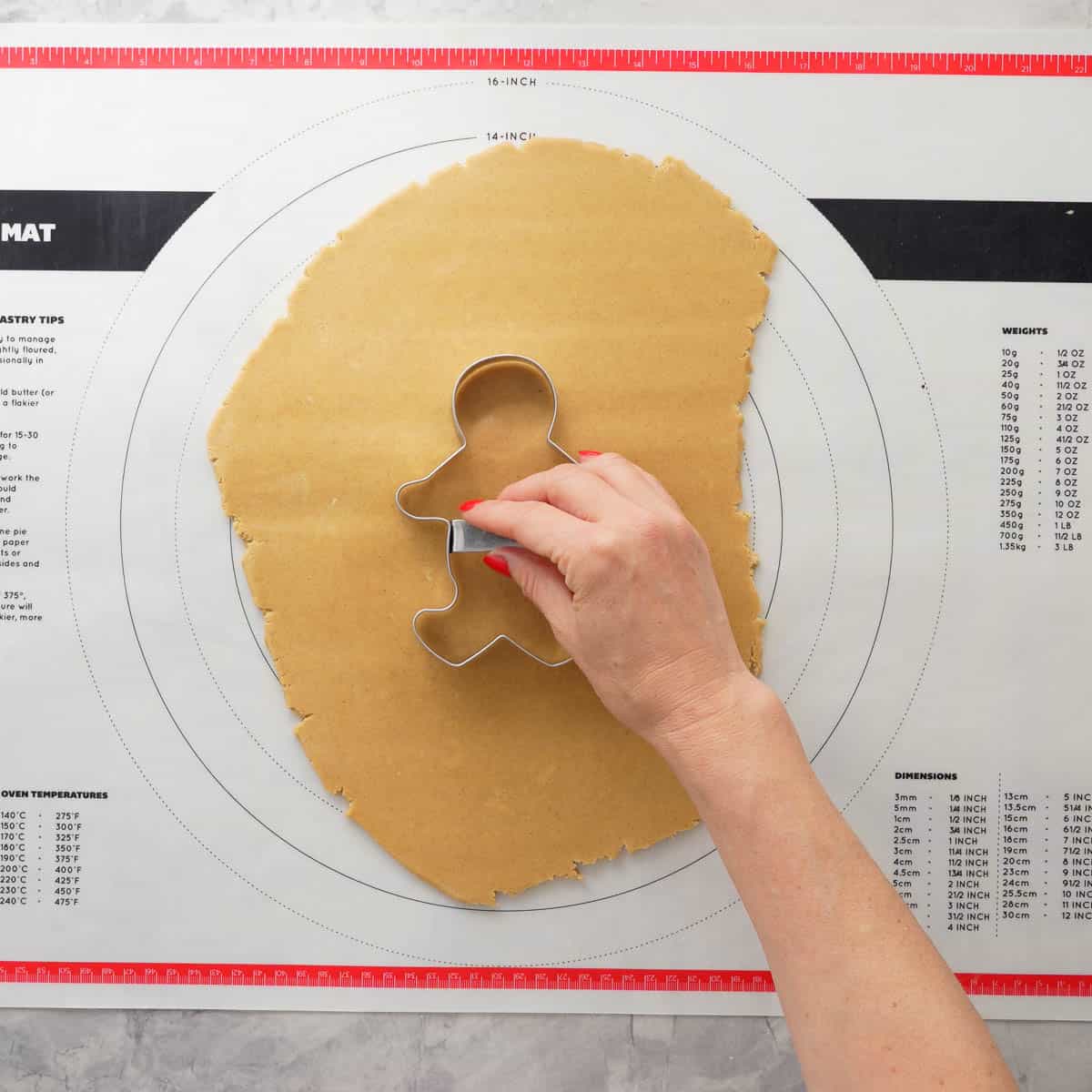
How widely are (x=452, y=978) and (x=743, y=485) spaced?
2.51 ft

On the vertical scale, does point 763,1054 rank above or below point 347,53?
below

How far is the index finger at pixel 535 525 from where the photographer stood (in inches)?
35.1

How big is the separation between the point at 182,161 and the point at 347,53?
266mm

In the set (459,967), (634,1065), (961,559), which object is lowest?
(634,1065)

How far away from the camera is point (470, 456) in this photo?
1.06 m

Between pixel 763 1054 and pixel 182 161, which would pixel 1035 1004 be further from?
pixel 182 161

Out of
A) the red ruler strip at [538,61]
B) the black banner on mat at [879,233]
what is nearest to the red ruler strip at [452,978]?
the black banner on mat at [879,233]

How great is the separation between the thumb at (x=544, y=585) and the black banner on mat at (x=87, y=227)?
2.10ft

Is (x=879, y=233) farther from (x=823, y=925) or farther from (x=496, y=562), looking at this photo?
(x=823, y=925)

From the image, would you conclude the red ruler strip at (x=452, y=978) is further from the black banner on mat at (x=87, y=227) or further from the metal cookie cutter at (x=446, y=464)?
the black banner on mat at (x=87, y=227)

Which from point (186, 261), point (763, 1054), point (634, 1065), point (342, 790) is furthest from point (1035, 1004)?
point (186, 261)

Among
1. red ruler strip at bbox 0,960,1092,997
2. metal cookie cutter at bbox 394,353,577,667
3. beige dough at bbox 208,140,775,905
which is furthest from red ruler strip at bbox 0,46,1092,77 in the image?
red ruler strip at bbox 0,960,1092,997

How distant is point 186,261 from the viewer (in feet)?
3.60

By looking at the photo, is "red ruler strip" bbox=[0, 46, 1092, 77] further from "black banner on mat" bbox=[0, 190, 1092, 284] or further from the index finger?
the index finger
